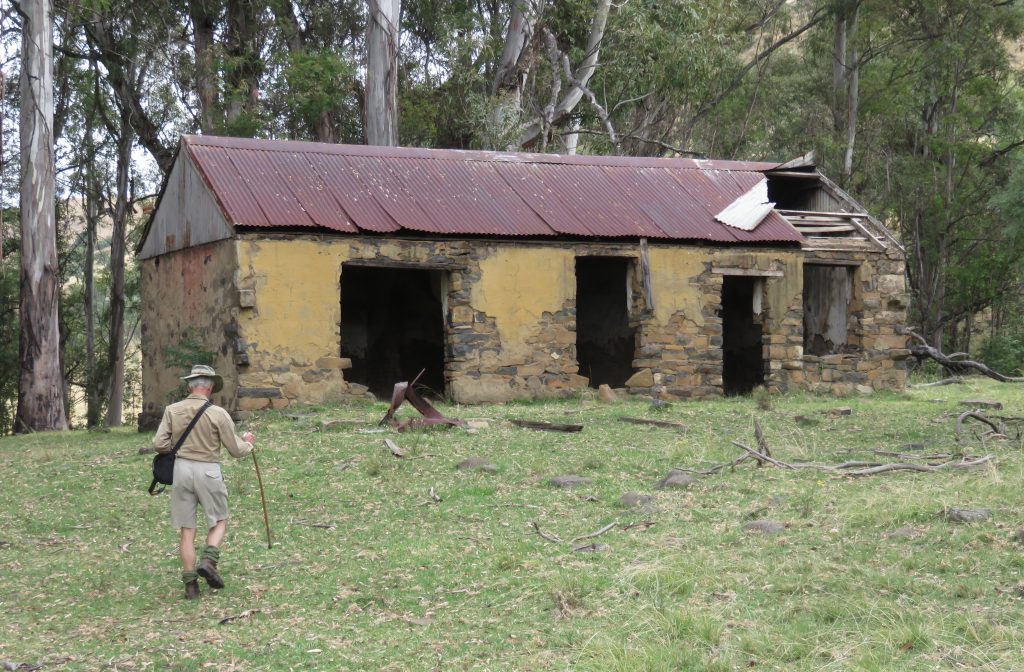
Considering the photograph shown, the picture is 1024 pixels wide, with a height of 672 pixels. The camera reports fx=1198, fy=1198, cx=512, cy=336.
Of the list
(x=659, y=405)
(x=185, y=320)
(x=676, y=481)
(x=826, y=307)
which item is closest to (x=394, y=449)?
(x=676, y=481)

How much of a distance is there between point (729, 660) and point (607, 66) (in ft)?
75.1

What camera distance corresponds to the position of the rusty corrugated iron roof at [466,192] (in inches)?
640

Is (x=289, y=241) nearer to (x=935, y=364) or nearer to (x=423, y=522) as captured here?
(x=423, y=522)

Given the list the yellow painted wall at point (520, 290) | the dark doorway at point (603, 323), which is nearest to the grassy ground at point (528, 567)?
the yellow painted wall at point (520, 290)

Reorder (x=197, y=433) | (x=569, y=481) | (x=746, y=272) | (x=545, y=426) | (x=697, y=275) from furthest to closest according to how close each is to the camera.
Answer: (x=746, y=272), (x=697, y=275), (x=545, y=426), (x=569, y=481), (x=197, y=433)

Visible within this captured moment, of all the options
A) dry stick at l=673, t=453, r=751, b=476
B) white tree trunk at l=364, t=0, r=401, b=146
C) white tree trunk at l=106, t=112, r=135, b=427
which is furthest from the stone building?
white tree trunk at l=106, t=112, r=135, b=427

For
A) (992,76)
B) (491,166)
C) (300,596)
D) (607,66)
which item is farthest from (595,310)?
(992,76)

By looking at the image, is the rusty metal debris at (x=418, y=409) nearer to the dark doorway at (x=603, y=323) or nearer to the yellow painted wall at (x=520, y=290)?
the yellow painted wall at (x=520, y=290)

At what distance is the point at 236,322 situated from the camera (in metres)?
15.3

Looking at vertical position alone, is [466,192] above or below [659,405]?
above

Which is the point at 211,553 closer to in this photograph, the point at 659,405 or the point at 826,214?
the point at 659,405

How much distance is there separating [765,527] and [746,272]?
34.1 feet

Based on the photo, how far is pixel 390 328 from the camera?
20734 millimetres

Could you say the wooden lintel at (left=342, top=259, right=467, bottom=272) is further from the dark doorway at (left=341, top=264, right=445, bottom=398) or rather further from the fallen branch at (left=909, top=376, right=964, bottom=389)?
the fallen branch at (left=909, top=376, right=964, bottom=389)
